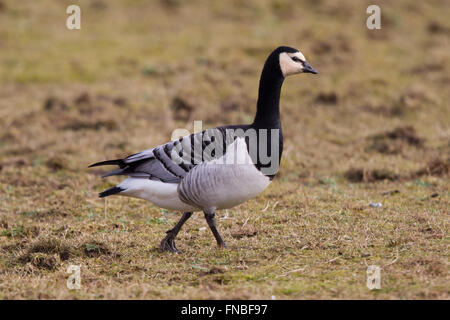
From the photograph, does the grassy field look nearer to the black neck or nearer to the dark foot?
the dark foot

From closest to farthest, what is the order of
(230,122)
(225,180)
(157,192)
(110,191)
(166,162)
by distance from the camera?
(225,180) < (110,191) < (157,192) < (166,162) < (230,122)

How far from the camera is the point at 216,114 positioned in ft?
43.3

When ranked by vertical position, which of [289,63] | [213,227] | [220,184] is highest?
[289,63]

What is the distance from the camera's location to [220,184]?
612 cm

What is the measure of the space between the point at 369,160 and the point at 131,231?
4.62 metres

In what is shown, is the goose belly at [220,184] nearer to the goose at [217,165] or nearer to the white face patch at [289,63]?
the goose at [217,165]

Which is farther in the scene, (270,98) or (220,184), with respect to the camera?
(270,98)

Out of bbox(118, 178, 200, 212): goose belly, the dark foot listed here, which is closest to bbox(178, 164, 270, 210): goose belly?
bbox(118, 178, 200, 212): goose belly

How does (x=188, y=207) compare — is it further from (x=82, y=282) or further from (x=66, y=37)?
(x=66, y=37)

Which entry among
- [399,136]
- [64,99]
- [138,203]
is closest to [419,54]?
[399,136]

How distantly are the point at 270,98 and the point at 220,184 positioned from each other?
1.18 meters

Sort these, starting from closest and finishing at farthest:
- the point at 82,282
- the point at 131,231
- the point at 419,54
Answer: the point at 82,282, the point at 131,231, the point at 419,54

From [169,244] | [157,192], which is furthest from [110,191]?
[169,244]

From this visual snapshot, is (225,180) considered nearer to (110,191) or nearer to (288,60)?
(110,191)
